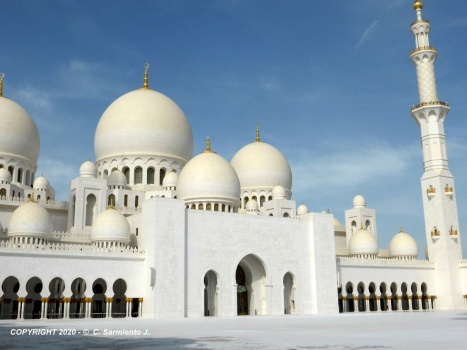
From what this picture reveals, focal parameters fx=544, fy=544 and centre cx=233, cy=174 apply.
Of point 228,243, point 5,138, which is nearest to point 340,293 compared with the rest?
point 228,243

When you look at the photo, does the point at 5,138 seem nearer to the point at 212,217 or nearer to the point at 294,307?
the point at 212,217

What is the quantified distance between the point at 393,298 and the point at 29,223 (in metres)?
25.8

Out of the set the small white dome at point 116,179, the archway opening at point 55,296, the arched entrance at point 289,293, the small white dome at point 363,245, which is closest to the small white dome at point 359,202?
the small white dome at point 363,245

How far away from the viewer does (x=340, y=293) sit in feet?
123

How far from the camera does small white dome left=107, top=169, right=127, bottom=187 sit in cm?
3534

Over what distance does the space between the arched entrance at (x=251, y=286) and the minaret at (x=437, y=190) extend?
14.5 metres

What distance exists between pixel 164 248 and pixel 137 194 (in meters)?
8.68

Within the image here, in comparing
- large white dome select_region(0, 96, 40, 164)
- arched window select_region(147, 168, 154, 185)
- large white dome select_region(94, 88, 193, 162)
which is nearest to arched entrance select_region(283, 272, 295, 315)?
arched window select_region(147, 168, 154, 185)

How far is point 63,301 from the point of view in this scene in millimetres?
26141

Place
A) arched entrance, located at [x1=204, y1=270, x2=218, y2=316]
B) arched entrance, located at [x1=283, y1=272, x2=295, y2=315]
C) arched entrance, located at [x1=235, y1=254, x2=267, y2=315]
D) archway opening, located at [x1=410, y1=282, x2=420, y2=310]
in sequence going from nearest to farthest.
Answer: arched entrance, located at [x1=204, y1=270, x2=218, y2=316] < arched entrance, located at [x1=235, y1=254, x2=267, y2=315] < arched entrance, located at [x1=283, y1=272, x2=295, y2=315] < archway opening, located at [x1=410, y1=282, x2=420, y2=310]

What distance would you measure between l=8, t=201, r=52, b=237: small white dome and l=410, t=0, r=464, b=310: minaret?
25733 millimetres

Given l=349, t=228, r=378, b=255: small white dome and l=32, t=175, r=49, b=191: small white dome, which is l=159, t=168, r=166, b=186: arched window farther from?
l=349, t=228, r=378, b=255: small white dome

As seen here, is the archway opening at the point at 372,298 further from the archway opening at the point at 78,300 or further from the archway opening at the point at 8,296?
the archway opening at the point at 8,296

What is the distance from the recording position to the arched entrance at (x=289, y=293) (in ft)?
105
